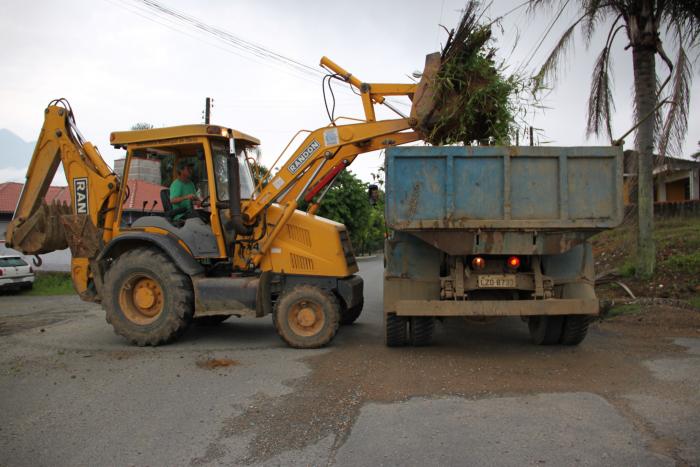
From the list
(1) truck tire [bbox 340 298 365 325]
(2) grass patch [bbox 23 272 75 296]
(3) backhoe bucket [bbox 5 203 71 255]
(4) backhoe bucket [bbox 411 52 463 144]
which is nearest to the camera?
(4) backhoe bucket [bbox 411 52 463 144]

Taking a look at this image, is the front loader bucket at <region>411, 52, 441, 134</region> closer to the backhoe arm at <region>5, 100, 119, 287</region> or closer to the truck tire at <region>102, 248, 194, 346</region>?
the truck tire at <region>102, 248, 194, 346</region>

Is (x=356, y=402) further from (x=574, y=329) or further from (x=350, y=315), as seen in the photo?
(x=350, y=315)

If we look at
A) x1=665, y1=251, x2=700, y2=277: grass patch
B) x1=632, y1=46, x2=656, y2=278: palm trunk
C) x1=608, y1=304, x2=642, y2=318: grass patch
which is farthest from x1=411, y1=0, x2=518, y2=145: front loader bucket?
x1=665, y1=251, x2=700, y2=277: grass patch

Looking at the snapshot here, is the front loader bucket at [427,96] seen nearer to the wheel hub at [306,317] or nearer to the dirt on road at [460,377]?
the wheel hub at [306,317]

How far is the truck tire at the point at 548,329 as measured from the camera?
24.0 feet

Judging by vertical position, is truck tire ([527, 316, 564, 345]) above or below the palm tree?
below

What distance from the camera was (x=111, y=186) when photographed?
8.33 meters

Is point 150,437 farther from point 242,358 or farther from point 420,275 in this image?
point 420,275

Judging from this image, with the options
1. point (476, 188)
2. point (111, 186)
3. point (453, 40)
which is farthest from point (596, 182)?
point (111, 186)

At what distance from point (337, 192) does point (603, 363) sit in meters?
25.6

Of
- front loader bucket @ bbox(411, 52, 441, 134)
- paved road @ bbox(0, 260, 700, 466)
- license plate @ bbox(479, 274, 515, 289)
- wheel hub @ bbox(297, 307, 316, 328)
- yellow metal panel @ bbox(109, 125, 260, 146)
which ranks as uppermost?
front loader bucket @ bbox(411, 52, 441, 134)

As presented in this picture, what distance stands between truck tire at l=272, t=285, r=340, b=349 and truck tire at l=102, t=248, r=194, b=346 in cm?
129

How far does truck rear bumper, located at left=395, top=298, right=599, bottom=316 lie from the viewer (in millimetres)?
6473

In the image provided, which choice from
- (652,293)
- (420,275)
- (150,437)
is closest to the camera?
(150,437)
